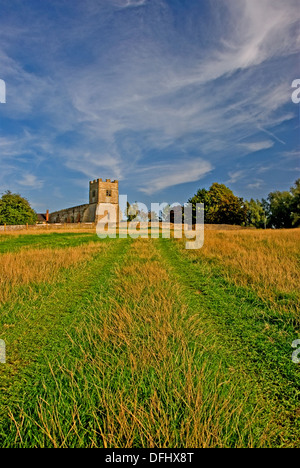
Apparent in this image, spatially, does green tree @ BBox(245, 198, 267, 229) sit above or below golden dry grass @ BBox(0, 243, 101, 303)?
above

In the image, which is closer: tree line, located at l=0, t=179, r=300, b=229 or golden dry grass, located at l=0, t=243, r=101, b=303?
golden dry grass, located at l=0, t=243, r=101, b=303

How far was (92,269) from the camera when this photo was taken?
992cm

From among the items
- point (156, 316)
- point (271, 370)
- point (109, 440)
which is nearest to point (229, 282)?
point (156, 316)

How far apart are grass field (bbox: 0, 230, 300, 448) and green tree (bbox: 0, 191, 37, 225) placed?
171ft

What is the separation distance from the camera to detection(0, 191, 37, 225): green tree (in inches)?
2000

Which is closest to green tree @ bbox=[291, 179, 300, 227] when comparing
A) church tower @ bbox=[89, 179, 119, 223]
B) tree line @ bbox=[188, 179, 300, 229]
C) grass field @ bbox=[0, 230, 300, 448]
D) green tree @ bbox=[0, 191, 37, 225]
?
tree line @ bbox=[188, 179, 300, 229]

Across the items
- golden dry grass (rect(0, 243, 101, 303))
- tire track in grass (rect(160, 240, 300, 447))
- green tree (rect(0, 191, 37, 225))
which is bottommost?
tire track in grass (rect(160, 240, 300, 447))

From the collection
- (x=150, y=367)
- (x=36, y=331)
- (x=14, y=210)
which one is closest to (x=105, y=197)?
(x=14, y=210)

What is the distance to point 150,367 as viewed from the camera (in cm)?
295

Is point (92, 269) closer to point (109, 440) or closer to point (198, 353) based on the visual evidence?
point (198, 353)

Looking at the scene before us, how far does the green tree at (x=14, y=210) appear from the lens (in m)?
50.8

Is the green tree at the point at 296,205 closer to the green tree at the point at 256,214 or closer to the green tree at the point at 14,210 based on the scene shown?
the green tree at the point at 256,214

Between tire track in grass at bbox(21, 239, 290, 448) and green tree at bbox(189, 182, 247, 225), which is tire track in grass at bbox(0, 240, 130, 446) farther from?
green tree at bbox(189, 182, 247, 225)

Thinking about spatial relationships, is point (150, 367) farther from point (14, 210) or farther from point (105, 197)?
point (105, 197)
